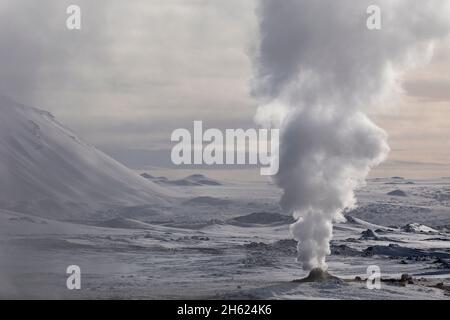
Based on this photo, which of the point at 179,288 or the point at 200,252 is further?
the point at 200,252

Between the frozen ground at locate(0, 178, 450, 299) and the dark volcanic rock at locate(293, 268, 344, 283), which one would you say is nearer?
the frozen ground at locate(0, 178, 450, 299)

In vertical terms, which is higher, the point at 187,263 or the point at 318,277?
the point at 318,277

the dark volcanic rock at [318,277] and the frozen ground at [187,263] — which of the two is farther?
the dark volcanic rock at [318,277]

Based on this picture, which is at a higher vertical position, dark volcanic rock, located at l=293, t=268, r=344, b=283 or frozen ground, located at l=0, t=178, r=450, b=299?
dark volcanic rock, located at l=293, t=268, r=344, b=283

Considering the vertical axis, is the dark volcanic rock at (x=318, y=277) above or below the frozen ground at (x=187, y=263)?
above

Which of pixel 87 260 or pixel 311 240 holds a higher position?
pixel 311 240

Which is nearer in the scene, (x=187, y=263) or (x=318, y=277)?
(x=318, y=277)
